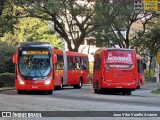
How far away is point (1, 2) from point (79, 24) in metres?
21.2

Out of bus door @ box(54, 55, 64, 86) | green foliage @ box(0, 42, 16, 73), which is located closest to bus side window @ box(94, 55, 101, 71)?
bus door @ box(54, 55, 64, 86)

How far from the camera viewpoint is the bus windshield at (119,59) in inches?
1147

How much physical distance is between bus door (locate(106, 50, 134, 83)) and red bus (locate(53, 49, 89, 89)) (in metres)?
5.91

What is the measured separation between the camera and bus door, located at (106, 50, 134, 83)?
1144 inches

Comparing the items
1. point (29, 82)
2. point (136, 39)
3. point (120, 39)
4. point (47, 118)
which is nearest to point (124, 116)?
point (47, 118)

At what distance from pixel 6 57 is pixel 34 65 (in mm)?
13211

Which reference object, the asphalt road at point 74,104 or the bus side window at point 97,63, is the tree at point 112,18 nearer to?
the bus side window at point 97,63

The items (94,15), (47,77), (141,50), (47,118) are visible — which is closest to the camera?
(47,118)

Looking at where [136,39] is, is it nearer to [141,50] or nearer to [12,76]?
[141,50]

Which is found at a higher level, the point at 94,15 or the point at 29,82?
the point at 94,15

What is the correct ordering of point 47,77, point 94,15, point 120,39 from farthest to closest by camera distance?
point 120,39, point 94,15, point 47,77

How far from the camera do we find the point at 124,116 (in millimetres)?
14258

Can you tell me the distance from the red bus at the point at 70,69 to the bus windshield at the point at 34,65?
5.30 m

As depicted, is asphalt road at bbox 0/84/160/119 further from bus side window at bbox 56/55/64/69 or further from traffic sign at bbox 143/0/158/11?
bus side window at bbox 56/55/64/69
